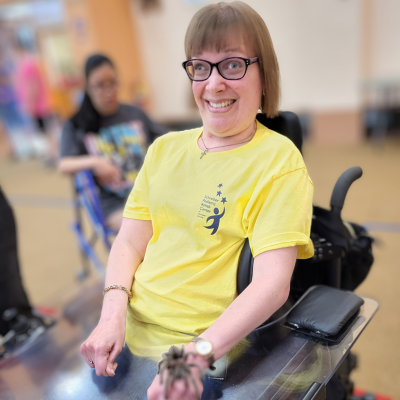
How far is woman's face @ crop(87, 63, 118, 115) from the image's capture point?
2.12 meters

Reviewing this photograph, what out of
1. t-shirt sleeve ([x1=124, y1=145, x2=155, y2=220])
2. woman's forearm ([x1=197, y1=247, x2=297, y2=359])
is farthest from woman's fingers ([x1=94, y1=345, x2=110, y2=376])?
t-shirt sleeve ([x1=124, y1=145, x2=155, y2=220])

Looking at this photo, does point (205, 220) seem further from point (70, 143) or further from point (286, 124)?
point (70, 143)

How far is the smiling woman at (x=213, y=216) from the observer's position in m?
0.86

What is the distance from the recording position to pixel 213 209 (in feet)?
3.13

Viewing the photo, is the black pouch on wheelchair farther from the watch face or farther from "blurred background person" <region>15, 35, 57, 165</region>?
"blurred background person" <region>15, 35, 57, 165</region>

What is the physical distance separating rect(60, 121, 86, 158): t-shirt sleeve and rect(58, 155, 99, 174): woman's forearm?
0.03 meters

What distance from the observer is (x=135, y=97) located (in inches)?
271

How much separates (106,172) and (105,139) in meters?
0.26

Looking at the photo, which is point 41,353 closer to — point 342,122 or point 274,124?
point 274,124

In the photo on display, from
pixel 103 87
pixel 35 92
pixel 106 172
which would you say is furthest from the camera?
pixel 35 92

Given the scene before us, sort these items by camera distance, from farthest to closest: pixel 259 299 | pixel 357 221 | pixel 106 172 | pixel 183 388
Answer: pixel 357 221
pixel 106 172
pixel 259 299
pixel 183 388

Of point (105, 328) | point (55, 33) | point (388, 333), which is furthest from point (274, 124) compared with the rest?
point (55, 33)

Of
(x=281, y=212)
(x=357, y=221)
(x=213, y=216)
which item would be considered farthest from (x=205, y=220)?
(x=357, y=221)

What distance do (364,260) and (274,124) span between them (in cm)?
48
